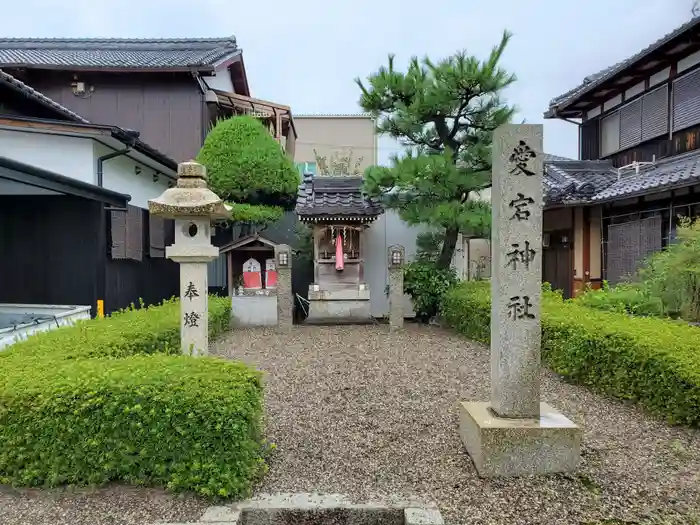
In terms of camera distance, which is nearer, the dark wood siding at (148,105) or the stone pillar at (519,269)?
the stone pillar at (519,269)

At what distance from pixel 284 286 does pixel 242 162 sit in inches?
164

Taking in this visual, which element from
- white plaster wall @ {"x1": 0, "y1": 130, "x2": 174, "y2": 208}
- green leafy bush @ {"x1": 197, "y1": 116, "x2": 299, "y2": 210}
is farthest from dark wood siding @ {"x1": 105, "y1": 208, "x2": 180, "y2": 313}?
green leafy bush @ {"x1": 197, "y1": 116, "x2": 299, "y2": 210}

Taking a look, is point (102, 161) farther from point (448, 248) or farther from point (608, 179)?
point (608, 179)

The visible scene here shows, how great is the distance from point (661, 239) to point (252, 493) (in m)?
10.6

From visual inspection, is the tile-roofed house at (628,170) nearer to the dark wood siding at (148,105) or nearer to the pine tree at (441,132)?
the pine tree at (441,132)

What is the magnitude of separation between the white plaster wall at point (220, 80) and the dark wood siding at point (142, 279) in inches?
232

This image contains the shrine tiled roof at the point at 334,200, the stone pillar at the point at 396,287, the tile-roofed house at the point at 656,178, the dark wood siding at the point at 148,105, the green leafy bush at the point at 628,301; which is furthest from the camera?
the dark wood siding at the point at 148,105

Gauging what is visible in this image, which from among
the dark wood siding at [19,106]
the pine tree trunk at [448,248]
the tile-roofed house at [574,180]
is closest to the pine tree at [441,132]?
the pine tree trunk at [448,248]

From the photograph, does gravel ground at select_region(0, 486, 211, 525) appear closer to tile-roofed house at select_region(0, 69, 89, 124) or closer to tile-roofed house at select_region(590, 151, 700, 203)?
tile-roofed house at select_region(0, 69, 89, 124)

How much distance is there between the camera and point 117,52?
19.7 m

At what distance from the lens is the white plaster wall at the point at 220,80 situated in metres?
17.7

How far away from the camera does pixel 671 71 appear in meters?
11.9

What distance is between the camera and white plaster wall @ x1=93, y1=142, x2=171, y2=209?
10.9 meters

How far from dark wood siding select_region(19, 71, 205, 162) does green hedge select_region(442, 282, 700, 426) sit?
12694mm
